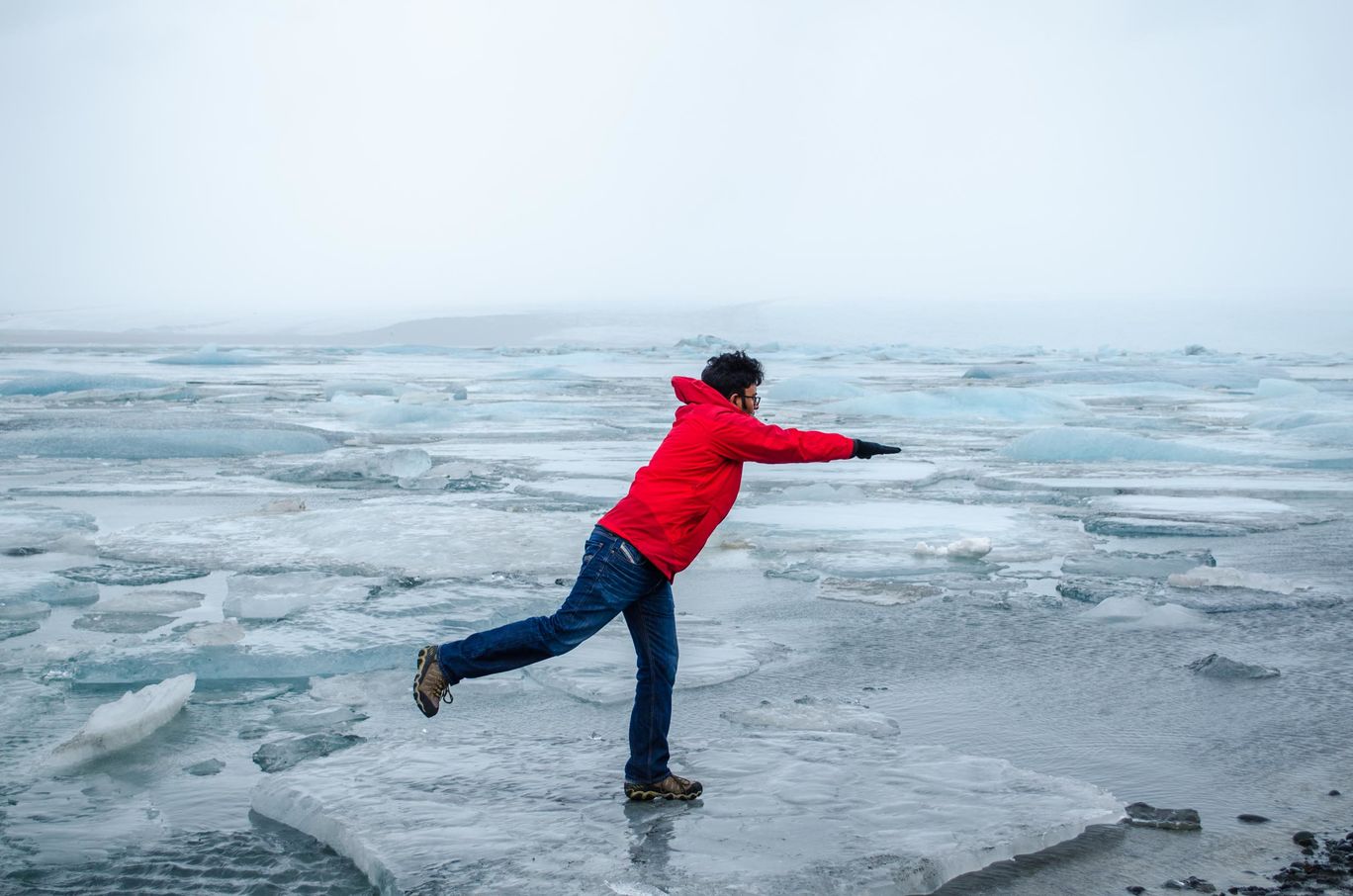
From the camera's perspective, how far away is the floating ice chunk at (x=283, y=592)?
4.83 meters

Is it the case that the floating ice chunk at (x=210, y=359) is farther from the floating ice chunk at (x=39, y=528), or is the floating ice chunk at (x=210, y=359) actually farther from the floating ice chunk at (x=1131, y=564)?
the floating ice chunk at (x=1131, y=564)

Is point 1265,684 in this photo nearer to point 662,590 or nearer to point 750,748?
point 750,748

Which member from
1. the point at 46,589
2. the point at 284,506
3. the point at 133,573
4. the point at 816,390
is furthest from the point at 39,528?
the point at 816,390

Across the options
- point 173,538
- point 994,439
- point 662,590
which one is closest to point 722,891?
point 662,590

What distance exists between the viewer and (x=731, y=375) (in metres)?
3.12

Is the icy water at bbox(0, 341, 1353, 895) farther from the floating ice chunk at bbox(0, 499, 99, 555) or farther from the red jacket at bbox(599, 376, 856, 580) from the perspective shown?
the red jacket at bbox(599, 376, 856, 580)

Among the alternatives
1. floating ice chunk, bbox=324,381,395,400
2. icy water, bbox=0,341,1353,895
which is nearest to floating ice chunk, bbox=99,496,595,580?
icy water, bbox=0,341,1353,895

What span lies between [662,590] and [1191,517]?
5.28 metres

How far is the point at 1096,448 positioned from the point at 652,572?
872 cm

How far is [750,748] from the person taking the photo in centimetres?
332

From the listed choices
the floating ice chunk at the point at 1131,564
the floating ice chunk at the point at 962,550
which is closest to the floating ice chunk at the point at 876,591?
the floating ice chunk at the point at 962,550

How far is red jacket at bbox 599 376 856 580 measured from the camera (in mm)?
2959

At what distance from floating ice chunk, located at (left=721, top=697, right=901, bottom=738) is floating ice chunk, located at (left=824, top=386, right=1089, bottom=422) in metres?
11.9

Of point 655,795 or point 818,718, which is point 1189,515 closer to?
point 818,718
